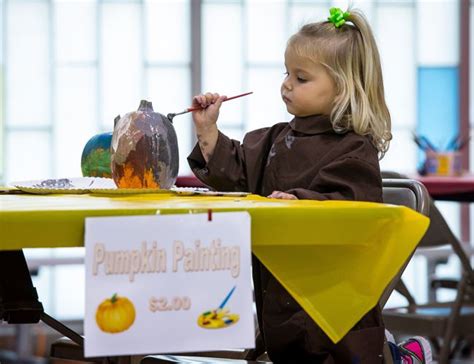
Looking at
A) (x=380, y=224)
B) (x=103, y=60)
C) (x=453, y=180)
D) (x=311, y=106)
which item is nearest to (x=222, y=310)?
(x=380, y=224)

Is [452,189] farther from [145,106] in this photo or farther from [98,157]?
[145,106]

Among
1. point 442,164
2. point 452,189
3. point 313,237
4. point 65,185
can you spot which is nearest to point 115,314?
point 313,237

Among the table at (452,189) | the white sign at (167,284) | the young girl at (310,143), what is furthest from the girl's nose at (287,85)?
the table at (452,189)

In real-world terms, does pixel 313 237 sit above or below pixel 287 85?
below

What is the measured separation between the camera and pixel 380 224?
4.11ft

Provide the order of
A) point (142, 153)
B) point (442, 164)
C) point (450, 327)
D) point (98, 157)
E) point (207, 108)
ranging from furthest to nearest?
1. point (442, 164)
2. point (450, 327)
3. point (98, 157)
4. point (207, 108)
5. point (142, 153)

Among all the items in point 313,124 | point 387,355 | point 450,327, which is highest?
point 313,124

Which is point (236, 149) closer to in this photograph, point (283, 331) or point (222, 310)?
point (283, 331)

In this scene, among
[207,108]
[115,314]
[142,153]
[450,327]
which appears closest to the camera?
[115,314]

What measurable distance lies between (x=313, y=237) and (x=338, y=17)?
737 mm

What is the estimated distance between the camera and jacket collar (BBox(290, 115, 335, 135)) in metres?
1.82

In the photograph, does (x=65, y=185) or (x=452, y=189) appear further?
(x=452, y=189)

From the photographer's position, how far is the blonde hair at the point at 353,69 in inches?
70.2

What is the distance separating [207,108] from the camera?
179cm
